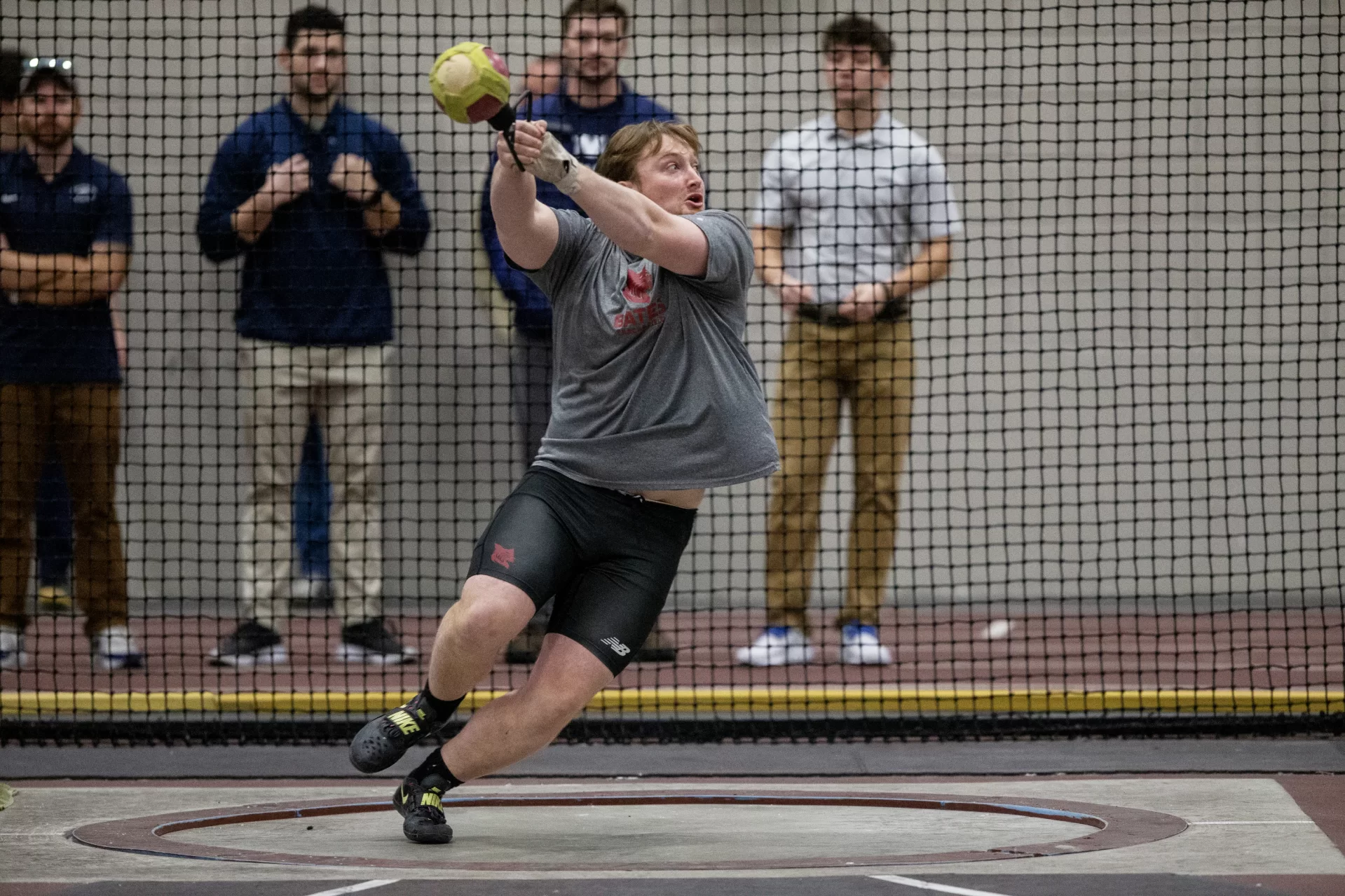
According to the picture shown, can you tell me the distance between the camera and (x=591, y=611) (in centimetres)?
396

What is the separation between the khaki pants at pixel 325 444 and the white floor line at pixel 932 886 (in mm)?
3501

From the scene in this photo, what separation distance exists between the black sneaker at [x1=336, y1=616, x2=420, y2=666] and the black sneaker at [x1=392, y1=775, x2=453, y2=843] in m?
2.43

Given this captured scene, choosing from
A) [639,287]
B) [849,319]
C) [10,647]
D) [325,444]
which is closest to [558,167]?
[639,287]

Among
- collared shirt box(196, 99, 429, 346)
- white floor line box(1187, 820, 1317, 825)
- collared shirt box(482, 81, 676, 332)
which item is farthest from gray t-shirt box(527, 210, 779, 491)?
collared shirt box(196, 99, 429, 346)

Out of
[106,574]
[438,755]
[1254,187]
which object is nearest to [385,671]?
[106,574]

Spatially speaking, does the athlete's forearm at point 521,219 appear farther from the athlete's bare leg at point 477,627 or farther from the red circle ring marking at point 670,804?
the red circle ring marking at point 670,804

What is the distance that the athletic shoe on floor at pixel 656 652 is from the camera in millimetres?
6465

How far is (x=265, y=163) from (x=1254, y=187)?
440cm

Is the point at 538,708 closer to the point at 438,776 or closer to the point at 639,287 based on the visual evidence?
the point at 438,776

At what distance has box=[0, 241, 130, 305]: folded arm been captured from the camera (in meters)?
6.40

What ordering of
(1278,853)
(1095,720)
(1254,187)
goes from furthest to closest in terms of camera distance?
1. (1254,187)
2. (1095,720)
3. (1278,853)

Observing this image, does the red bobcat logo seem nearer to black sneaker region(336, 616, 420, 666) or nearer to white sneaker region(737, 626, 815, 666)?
white sneaker region(737, 626, 815, 666)

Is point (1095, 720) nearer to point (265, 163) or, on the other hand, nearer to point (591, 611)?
point (591, 611)

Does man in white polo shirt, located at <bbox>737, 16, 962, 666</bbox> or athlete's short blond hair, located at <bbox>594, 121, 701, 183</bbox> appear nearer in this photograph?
athlete's short blond hair, located at <bbox>594, 121, 701, 183</bbox>
